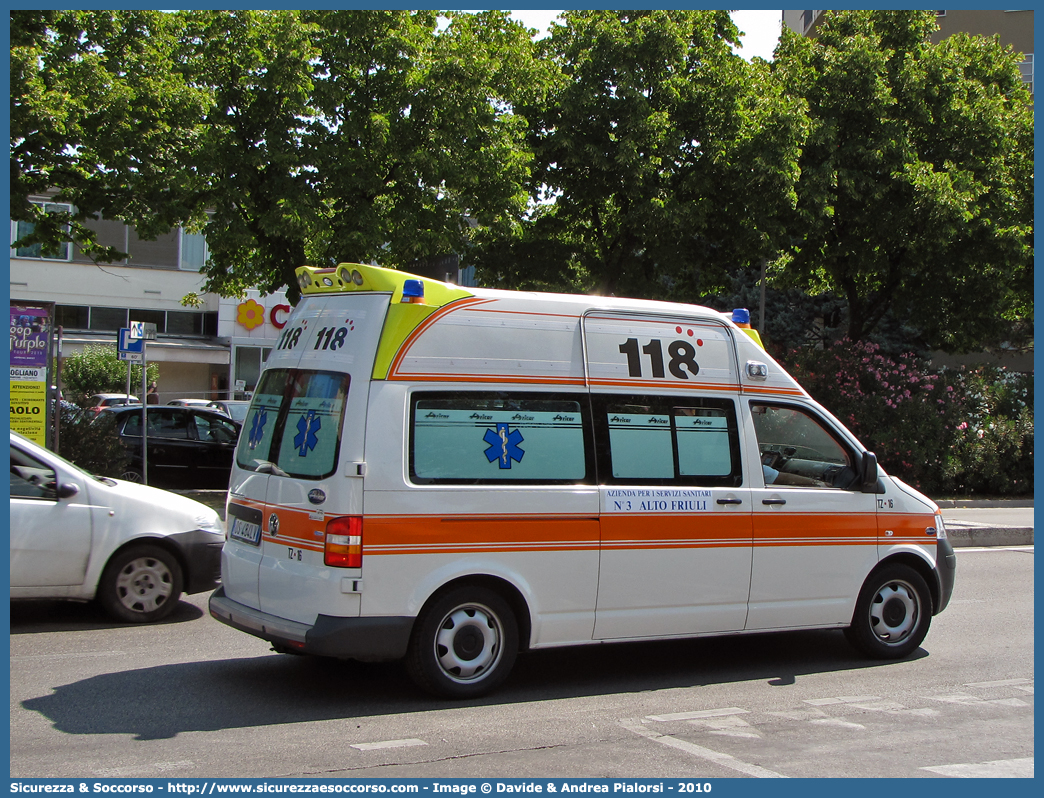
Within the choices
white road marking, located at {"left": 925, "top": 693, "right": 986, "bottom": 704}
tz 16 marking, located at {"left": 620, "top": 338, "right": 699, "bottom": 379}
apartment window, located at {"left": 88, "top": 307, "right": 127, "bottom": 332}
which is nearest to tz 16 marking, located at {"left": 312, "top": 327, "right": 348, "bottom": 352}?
tz 16 marking, located at {"left": 620, "top": 338, "right": 699, "bottom": 379}

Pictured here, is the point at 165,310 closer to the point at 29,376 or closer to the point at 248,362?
the point at 248,362

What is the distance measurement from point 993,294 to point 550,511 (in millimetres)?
18322

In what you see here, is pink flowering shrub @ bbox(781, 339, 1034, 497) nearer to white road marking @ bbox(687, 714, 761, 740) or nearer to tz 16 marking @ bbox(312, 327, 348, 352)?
white road marking @ bbox(687, 714, 761, 740)

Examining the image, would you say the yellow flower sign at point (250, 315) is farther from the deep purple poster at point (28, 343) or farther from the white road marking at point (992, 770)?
the white road marking at point (992, 770)

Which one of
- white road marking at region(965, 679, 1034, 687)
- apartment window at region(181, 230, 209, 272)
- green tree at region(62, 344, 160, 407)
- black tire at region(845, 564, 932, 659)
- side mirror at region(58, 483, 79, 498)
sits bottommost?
white road marking at region(965, 679, 1034, 687)

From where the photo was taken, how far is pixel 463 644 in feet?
19.8

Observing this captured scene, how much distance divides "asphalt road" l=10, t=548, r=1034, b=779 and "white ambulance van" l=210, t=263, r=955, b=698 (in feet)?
1.25

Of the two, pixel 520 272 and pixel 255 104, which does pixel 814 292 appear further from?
pixel 255 104

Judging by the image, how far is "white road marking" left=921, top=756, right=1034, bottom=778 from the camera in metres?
4.93

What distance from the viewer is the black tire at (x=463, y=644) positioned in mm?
5906

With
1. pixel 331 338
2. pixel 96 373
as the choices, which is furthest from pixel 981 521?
pixel 96 373

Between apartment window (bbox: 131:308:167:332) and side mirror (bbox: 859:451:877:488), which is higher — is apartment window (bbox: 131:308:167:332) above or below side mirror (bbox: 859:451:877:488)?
above

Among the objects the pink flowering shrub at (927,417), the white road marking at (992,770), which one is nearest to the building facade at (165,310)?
the pink flowering shrub at (927,417)

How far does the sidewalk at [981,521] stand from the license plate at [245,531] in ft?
25.4
